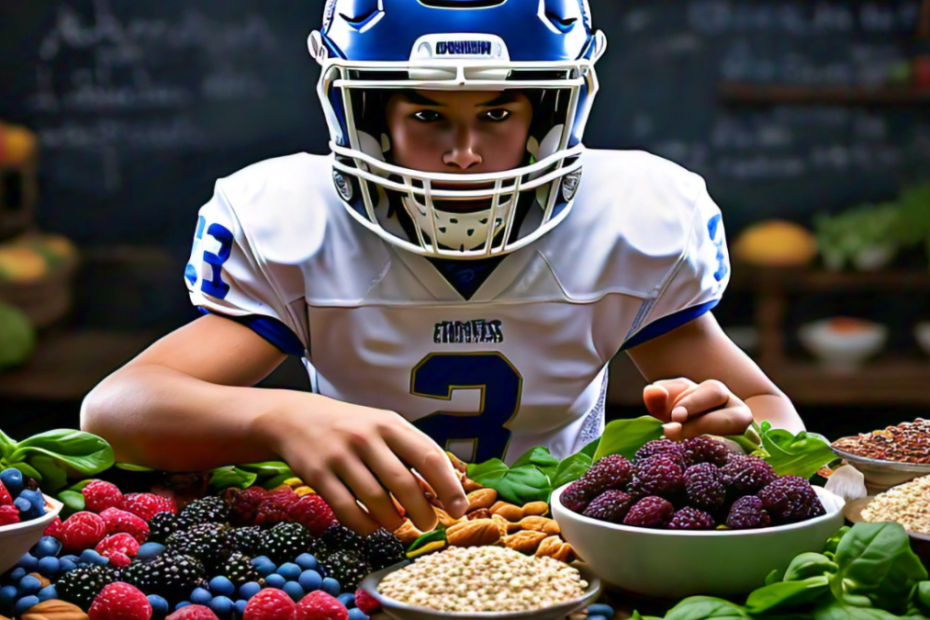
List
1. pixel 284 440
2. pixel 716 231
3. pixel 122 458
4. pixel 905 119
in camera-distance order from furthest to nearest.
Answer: pixel 905 119, pixel 716 231, pixel 122 458, pixel 284 440

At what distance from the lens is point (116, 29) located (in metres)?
3.38

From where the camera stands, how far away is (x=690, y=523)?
854 millimetres

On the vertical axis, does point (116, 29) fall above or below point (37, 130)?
above

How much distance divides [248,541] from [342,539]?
8 cm

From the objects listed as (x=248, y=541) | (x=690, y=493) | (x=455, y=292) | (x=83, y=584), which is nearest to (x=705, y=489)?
(x=690, y=493)

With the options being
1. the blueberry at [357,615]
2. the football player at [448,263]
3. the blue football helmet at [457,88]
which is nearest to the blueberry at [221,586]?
the blueberry at [357,615]

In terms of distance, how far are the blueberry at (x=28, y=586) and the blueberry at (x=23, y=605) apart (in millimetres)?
16

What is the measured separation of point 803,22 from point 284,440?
2.98 metres

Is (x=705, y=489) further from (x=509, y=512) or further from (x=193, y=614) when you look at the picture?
(x=193, y=614)

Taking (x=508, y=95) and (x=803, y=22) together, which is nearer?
(x=508, y=95)

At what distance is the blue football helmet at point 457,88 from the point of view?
1.26 m

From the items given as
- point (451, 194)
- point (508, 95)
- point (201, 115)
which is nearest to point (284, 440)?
point (451, 194)

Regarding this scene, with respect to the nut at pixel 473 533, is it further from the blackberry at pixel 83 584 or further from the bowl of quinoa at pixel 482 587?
the blackberry at pixel 83 584

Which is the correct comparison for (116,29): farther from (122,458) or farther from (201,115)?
(122,458)
